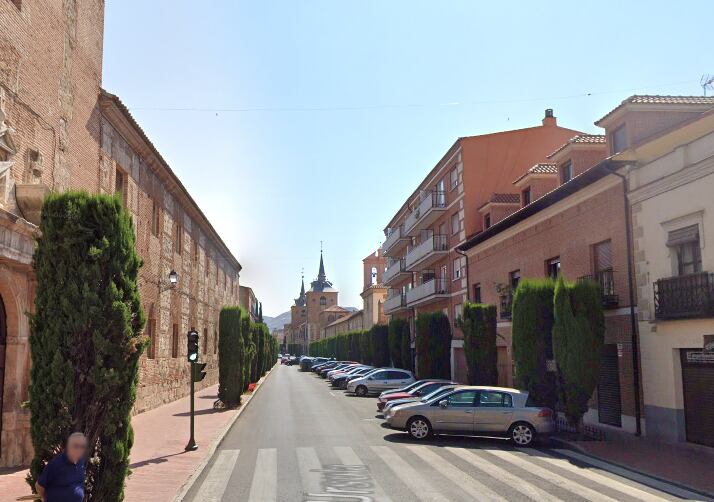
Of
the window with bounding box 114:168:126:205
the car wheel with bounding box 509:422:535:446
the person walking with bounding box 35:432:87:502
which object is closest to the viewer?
the person walking with bounding box 35:432:87:502

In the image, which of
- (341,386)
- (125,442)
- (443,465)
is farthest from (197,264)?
(125,442)

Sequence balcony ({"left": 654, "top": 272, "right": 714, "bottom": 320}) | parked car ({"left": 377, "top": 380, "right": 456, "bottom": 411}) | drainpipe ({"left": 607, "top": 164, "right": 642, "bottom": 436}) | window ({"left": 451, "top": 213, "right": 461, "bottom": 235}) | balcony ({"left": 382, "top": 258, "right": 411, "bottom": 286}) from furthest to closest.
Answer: balcony ({"left": 382, "top": 258, "right": 411, "bottom": 286}) → window ({"left": 451, "top": 213, "right": 461, "bottom": 235}) → parked car ({"left": 377, "top": 380, "right": 456, "bottom": 411}) → drainpipe ({"left": 607, "top": 164, "right": 642, "bottom": 436}) → balcony ({"left": 654, "top": 272, "right": 714, "bottom": 320})

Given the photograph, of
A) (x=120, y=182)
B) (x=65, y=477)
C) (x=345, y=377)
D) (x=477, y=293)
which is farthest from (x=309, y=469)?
(x=345, y=377)

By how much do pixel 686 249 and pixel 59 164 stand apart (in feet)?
49.9

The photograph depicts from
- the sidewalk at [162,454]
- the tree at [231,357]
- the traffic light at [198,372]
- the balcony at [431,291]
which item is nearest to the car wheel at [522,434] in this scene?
the sidewalk at [162,454]

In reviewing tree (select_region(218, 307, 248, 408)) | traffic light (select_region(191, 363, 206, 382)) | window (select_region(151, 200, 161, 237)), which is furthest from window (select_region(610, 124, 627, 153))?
window (select_region(151, 200, 161, 237))

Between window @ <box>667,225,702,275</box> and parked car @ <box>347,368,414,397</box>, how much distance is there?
718 inches

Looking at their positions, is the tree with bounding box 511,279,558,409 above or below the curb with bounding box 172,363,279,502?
above

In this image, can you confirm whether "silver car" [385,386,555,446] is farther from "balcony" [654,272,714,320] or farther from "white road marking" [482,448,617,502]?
"balcony" [654,272,714,320]

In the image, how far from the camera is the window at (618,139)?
18375 mm

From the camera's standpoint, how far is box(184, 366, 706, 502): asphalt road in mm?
9867

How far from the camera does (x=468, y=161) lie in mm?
34812

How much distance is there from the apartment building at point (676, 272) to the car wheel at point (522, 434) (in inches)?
133

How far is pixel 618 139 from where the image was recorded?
61.4ft
